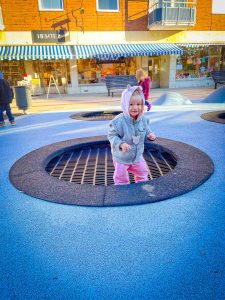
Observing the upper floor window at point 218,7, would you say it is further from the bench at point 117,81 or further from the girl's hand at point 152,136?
the girl's hand at point 152,136

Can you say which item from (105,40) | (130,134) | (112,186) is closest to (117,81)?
(105,40)

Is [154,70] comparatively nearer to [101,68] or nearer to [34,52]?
[101,68]

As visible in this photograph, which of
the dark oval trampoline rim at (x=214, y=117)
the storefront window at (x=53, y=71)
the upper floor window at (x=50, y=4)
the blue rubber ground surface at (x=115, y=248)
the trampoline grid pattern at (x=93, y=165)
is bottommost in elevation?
the trampoline grid pattern at (x=93, y=165)

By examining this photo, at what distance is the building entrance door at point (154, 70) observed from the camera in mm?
20109

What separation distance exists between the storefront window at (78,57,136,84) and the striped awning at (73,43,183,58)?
61.8 inches

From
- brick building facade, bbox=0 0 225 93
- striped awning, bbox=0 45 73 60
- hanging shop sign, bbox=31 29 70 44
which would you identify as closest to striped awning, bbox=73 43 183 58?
brick building facade, bbox=0 0 225 93

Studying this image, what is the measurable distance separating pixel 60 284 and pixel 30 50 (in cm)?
1671

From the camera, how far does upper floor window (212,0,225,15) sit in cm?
1895

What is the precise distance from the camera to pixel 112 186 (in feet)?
9.46

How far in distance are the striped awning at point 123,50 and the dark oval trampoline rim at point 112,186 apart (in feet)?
46.0

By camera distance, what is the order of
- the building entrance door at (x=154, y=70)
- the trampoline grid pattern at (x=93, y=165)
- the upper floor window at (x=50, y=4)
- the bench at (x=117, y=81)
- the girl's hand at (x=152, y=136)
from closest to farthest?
the girl's hand at (x=152, y=136) → the trampoline grid pattern at (x=93, y=165) → the bench at (x=117, y=81) → the upper floor window at (x=50, y=4) → the building entrance door at (x=154, y=70)

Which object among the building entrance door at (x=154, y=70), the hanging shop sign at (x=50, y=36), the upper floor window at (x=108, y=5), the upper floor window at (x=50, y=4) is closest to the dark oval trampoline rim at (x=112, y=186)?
the hanging shop sign at (x=50, y=36)

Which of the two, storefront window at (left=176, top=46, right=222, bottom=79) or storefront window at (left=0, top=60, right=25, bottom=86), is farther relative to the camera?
storefront window at (left=176, top=46, right=222, bottom=79)

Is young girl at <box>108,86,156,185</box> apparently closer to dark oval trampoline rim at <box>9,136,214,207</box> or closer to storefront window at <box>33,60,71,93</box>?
dark oval trampoline rim at <box>9,136,214,207</box>
